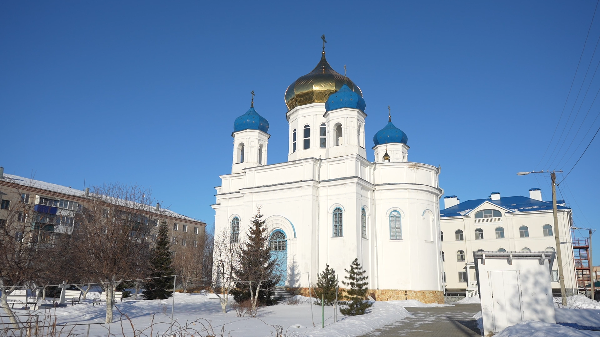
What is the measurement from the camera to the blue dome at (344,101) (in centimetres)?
2841

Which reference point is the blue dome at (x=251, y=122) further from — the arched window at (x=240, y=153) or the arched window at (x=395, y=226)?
the arched window at (x=395, y=226)

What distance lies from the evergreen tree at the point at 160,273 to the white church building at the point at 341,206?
395 centimetres

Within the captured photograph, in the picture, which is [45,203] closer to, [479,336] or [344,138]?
[344,138]

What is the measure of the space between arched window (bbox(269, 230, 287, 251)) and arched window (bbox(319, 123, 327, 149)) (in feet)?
20.1

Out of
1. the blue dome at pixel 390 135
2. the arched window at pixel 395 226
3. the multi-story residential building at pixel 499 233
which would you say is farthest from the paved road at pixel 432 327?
the multi-story residential building at pixel 499 233

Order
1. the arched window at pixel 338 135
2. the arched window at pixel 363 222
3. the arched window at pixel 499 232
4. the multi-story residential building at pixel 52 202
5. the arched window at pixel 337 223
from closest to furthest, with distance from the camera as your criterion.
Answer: the arched window at pixel 337 223 → the arched window at pixel 363 222 → the arched window at pixel 338 135 → the multi-story residential building at pixel 52 202 → the arched window at pixel 499 232

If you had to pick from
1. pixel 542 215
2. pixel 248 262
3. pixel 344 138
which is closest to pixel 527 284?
pixel 248 262

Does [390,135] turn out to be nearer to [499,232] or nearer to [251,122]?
[251,122]

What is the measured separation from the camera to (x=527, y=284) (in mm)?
12828

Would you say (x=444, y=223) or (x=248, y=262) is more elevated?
(x=444, y=223)

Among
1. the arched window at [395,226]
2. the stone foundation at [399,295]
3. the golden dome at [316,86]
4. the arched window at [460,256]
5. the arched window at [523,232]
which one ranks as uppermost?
the golden dome at [316,86]

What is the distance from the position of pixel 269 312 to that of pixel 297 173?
993 centimetres

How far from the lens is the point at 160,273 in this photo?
26750 mm

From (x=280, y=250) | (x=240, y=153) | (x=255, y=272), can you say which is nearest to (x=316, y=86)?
(x=240, y=153)
